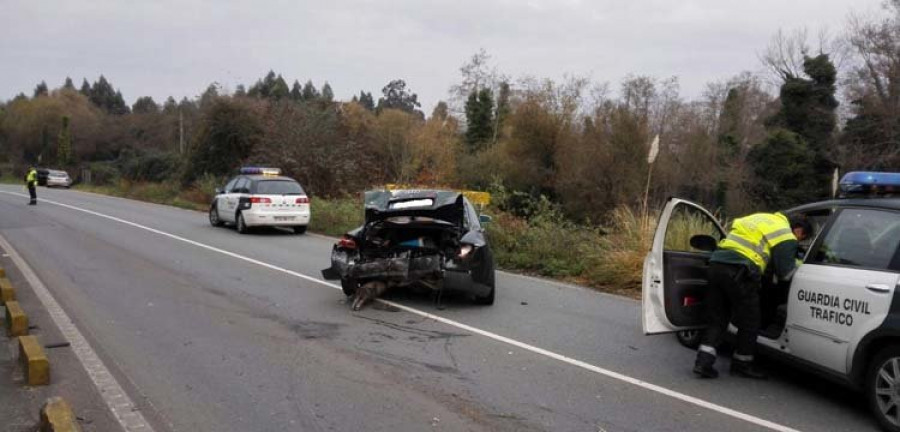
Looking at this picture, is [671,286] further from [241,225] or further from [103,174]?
[103,174]

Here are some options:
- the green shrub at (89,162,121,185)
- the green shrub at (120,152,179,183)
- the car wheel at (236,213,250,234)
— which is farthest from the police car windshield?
the green shrub at (89,162,121,185)

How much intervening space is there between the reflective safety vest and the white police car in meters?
13.5

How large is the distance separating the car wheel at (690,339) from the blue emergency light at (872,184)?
197 centimetres

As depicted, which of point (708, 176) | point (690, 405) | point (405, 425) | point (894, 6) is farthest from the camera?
point (708, 176)

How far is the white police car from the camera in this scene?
1731 cm

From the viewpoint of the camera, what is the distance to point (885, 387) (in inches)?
183

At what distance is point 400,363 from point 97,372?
8.28ft

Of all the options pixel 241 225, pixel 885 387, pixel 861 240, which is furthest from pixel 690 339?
pixel 241 225

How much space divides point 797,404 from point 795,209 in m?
1.71

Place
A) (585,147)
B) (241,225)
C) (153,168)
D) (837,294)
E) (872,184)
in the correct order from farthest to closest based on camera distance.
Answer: (153,168)
(585,147)
(241,225)
(872,184)
(837,294)

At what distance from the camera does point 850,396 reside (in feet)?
18.0

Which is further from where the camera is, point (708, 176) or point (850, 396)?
point (708, 176)

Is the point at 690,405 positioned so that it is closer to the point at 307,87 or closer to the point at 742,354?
the point at 742,354

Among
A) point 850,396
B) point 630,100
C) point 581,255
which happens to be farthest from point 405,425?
point 630,100
